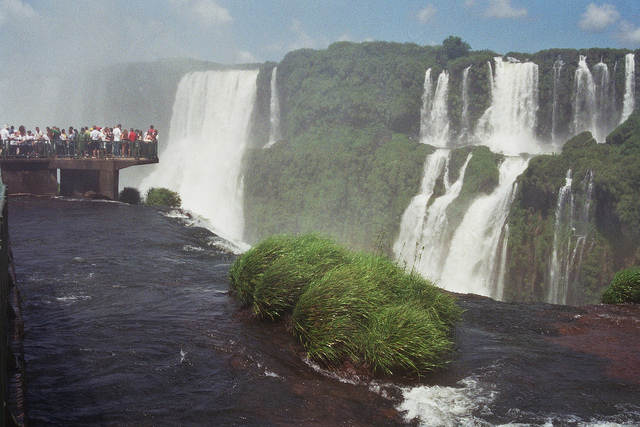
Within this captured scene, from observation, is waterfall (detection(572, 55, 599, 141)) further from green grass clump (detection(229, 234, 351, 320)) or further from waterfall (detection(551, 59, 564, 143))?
green grass clump (detection(229, 234, 351, 320))

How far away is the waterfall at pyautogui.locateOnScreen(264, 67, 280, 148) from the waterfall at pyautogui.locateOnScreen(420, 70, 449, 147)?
1383 centimetres

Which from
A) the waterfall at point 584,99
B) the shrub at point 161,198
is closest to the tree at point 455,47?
the waterfall at point 584,99

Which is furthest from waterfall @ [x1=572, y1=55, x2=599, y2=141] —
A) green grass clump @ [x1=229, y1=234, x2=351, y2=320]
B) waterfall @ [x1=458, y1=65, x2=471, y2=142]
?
green grass clump @ [x1=229, y1=234, x2=351, y2=320]

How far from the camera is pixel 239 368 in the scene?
26.0 feet

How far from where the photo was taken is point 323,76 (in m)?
49.8

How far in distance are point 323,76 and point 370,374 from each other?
4427cm

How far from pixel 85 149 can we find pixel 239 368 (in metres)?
18.6

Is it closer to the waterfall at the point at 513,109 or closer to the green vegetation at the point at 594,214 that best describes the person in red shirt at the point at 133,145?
the green vegetation at the point at 594,214

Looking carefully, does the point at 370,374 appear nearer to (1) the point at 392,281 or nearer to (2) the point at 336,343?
(2) the point at 336,343

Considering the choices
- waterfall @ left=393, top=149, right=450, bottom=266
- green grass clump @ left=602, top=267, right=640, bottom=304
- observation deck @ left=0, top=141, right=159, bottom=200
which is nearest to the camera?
green grass clump @ left=602, top=267, right=640, bottom=304

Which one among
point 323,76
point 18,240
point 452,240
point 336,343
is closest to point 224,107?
point 323,76

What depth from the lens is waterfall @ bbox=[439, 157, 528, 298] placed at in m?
29.1

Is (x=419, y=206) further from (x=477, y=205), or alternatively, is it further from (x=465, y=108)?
(x=465, y=108)

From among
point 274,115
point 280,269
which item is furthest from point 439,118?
point 280,269
